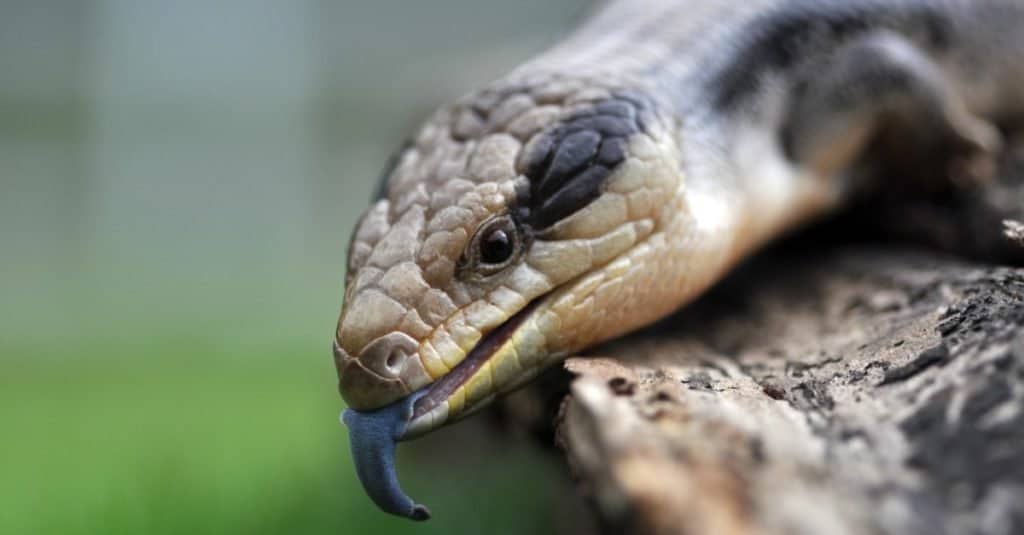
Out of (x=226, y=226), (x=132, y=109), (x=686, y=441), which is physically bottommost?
(x=226, y=226)

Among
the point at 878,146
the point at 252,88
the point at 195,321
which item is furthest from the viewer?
the point at 252,88

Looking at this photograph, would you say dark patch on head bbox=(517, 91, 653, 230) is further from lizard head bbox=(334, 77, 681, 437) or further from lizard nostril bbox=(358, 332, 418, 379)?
lizard nostril bbox=(358, 332, 418, 379)

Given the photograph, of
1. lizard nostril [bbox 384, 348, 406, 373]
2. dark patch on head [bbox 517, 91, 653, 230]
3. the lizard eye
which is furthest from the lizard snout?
dark patch on head [bbox 517, 91, 653, 230]

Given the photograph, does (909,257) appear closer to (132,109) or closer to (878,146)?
(878,146)

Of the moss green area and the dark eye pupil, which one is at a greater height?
the dark eye pupil

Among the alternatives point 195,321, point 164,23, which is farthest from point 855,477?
point 164,23

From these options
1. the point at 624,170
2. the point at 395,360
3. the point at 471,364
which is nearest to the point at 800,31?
the point at 624,170

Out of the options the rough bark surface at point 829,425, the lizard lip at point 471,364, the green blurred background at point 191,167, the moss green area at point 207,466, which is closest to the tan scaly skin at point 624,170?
the lizard lip at point 471,364

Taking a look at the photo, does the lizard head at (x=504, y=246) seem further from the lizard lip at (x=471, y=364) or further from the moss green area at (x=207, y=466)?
the moss green area at (x=207, y=466)

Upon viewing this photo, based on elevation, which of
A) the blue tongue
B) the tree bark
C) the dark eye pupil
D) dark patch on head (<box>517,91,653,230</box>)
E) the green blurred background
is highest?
dark patch on head (<box>517,91,653,230</box>)
